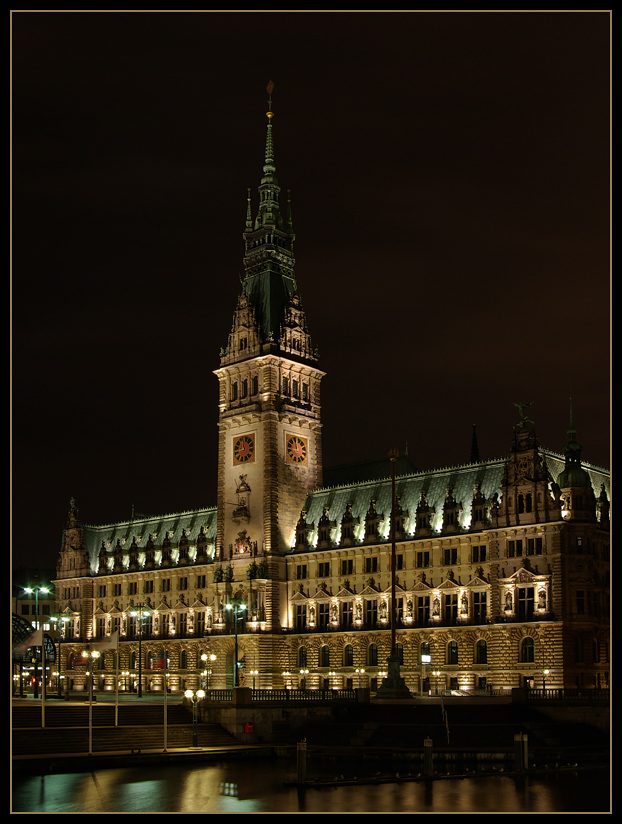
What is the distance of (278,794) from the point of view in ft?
153

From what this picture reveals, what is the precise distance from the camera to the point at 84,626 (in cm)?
14025

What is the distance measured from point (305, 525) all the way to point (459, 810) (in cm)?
7446

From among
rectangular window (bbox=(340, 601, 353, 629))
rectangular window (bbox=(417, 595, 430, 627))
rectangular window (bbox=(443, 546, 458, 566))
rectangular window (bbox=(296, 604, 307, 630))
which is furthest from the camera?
rectangular window (bbox=(296, 604, 307, 630))

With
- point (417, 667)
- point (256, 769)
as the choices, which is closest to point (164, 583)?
point (417, 667)

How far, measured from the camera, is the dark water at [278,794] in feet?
139

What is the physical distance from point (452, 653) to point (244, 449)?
3427 cm

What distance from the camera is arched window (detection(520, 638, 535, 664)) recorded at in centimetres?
9125

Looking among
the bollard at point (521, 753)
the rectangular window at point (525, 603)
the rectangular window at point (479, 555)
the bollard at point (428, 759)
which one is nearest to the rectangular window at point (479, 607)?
the rectangular window at point (479, 555)

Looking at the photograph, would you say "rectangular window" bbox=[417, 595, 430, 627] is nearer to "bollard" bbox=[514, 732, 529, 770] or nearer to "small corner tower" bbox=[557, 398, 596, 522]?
"small corner tower" bbox=[557, 398, 596, 522]

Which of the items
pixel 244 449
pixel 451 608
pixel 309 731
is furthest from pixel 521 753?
pixel 244 449

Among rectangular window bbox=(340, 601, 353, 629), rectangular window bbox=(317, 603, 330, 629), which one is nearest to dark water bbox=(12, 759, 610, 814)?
rectangular window bbox=(340, 601, 353, 629)

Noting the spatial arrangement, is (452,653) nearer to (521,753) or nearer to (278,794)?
(521,753)

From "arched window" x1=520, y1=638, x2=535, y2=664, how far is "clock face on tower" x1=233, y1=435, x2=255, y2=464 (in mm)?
39078

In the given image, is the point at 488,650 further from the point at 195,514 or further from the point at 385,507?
the point at 195,514
